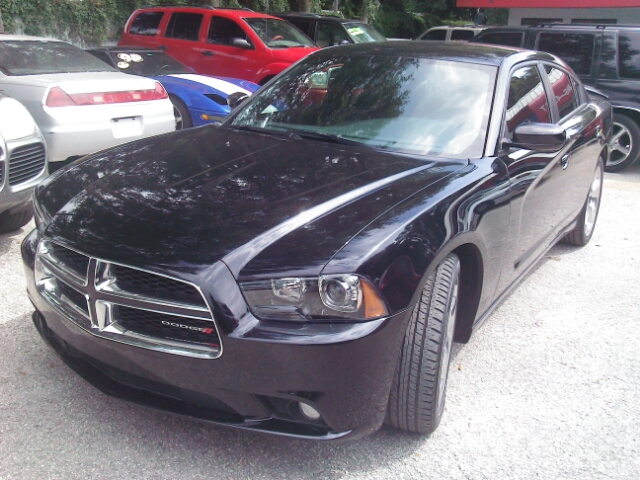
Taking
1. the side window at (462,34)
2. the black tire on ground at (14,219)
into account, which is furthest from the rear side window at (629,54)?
the side window at (462,34)

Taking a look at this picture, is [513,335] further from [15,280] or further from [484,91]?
[15,280]

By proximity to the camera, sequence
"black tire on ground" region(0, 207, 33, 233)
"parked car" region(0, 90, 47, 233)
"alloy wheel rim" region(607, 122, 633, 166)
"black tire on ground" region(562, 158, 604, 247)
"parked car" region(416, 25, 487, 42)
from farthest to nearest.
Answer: "parked car" region(416, 25, 487, 42), "alloy wheel rim" region(607, 122, 633, 166), "black tire on ground" region(562, 158, 604, 247), "black tire on ground" region(0, 207, 33, 233), "parked car" region(0, 90, 47, 233)

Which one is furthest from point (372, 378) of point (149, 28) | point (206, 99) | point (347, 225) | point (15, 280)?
point (149, 28)

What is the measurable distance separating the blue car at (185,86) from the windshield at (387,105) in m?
3.71

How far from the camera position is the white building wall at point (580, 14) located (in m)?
18.0

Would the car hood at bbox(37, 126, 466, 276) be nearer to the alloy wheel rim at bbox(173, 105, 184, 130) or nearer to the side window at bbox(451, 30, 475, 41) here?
the alloy wheel rim at bbox(173, 105, 184, 130)

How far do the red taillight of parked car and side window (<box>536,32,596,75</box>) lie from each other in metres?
5.49

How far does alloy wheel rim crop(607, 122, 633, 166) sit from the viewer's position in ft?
28.6

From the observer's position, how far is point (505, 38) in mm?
9672

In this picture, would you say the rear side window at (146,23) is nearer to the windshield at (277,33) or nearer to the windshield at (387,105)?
the windshield at (277,33)

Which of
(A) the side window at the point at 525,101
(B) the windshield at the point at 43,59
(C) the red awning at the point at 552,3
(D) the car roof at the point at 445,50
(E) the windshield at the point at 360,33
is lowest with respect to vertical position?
(E) the windshield at the point at 360,33

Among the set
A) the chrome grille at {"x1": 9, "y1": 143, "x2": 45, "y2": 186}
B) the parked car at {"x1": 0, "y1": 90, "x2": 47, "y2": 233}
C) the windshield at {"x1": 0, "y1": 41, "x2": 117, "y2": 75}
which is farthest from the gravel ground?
the windshield at {"x1": 0, "y1": 41, "x2": 117, "y2": 75}

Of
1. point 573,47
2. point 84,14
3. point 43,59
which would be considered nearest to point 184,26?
point 84,14

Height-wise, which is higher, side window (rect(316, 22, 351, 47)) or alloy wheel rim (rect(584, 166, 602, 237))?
side window (rect(316, 22, 351, 47))
